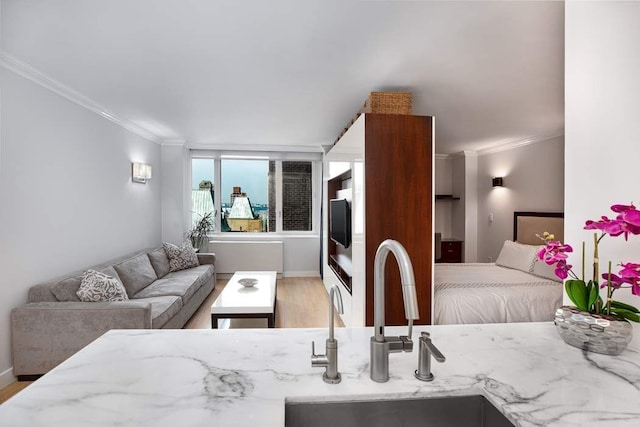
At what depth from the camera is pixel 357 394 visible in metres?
0.79

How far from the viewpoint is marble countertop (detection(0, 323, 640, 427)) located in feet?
2.32

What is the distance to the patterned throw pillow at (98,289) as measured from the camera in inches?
103

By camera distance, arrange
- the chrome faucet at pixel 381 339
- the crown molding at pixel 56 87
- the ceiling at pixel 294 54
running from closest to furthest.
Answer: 1. the chrome faucet at pixel 381 339
2. the ceiling at pixel 294 54
3. the crown molding at pixel 56 87

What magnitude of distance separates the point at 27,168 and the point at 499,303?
4041 millimetres

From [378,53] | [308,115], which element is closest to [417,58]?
[378,53]

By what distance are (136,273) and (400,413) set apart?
357 centimetres

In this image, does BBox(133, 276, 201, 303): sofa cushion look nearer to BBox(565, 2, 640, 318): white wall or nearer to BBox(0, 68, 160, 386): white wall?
BBox(0, 68, 160, 386): white wall

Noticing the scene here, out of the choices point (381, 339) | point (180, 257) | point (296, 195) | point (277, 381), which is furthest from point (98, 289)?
point (296, 195)

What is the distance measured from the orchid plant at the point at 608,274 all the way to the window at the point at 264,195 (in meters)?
5.00

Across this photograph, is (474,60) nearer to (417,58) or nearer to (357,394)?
(417,58)

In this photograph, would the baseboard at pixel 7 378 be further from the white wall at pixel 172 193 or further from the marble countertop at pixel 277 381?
the white wall at pixel 172 193

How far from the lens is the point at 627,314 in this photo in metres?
1.03

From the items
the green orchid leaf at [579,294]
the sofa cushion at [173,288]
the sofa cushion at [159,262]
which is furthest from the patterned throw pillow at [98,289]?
the green orchid leaf at [579,294]

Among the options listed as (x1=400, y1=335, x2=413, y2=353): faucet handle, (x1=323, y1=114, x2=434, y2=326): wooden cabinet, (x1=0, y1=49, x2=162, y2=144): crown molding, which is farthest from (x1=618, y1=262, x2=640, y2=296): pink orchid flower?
(x1=0, y1=49, x2=162, y2=144): crown molding
